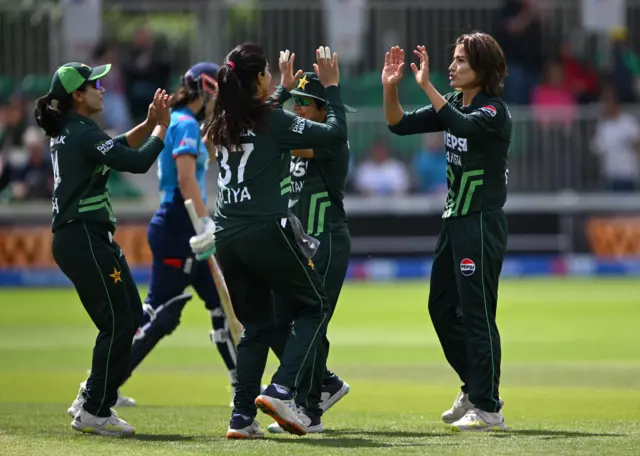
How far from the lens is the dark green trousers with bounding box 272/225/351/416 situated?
8.46 meters

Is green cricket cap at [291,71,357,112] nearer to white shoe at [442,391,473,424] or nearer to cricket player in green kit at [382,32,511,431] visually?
cricket player in green kit at [382,32,511,431]

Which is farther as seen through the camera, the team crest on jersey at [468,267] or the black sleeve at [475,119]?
the team crest on jersey at [468,267]

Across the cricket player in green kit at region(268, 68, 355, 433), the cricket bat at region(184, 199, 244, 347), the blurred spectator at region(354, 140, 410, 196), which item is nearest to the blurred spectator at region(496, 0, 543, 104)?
the blurred spectator at region(354, 140, 410, 196)

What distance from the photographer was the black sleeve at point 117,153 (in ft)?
26.6

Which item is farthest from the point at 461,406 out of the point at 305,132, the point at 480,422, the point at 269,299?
the point at 305,132

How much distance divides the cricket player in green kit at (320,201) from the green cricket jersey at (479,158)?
743 mm

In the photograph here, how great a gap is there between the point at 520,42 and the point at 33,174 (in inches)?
381

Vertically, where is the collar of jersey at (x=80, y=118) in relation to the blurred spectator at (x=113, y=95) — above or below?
above

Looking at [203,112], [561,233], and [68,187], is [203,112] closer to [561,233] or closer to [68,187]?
[68,187]

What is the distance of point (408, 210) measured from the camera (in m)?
A: 23.2

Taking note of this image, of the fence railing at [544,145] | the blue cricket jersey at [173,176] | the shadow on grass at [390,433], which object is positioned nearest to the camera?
the shadow on grass at [390,433]

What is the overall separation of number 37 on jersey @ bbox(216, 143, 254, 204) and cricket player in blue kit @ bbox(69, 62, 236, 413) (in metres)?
1.88

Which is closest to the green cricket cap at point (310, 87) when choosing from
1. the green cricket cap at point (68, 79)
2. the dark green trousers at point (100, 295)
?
the green cricket cap at point (68, 79)

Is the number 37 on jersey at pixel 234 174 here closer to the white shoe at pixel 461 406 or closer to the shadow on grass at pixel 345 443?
the shadow on grass at pixel 345 443
